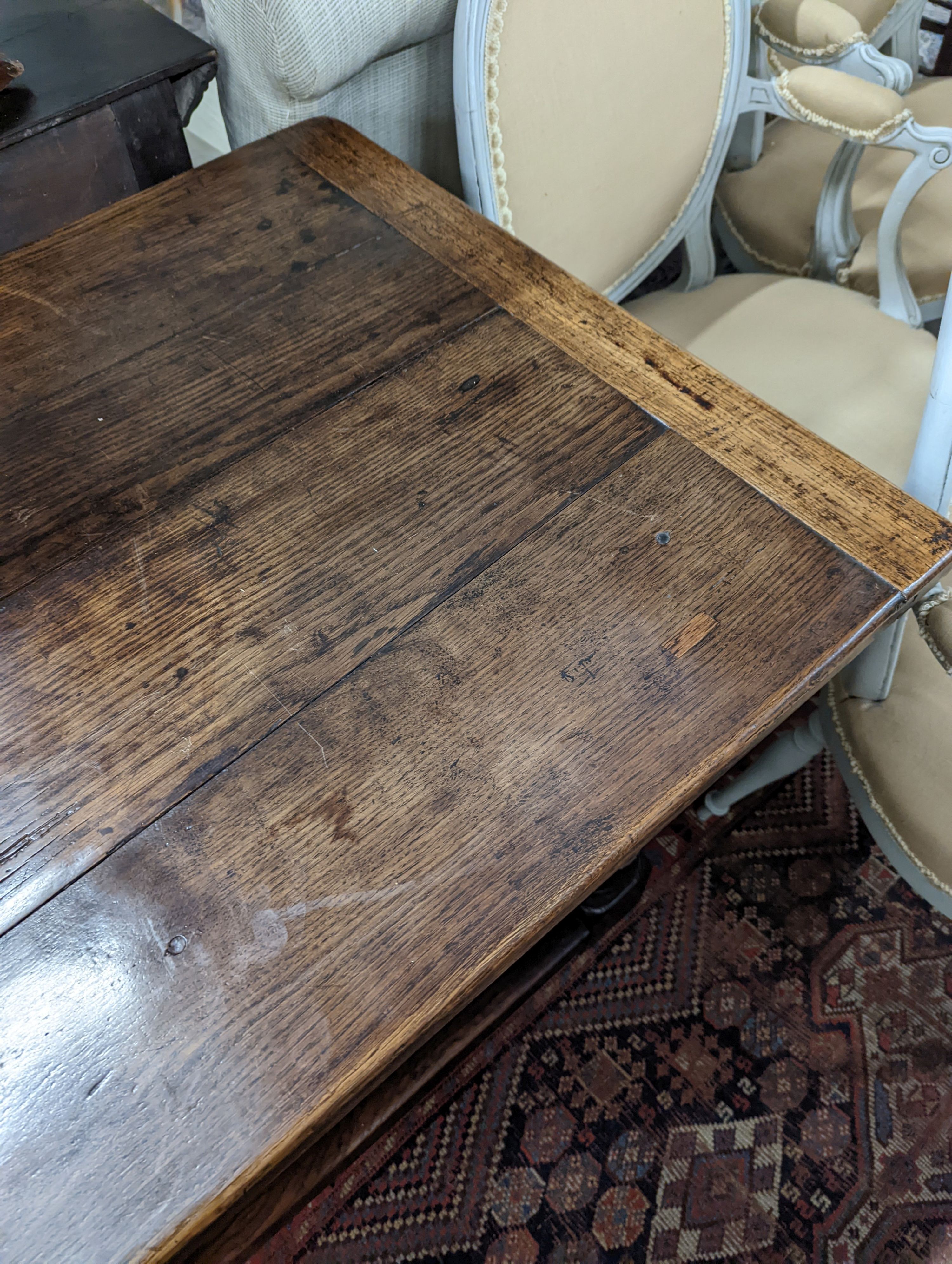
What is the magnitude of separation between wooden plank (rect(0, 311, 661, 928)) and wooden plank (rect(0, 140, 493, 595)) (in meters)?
0.02

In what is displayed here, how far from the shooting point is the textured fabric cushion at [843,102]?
3.48 ft

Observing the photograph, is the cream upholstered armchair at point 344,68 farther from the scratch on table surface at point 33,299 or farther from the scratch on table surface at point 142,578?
the scratch on table surface at point 142,578

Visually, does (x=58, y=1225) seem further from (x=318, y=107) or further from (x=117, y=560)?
(x=318, y=107)

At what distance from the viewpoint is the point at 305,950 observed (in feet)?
1.53

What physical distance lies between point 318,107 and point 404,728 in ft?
2.57

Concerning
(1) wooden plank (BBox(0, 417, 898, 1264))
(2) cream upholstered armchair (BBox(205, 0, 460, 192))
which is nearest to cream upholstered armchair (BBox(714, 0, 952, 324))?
(2) cream upholstered armchair (BBox(205, 0, 460, 192))

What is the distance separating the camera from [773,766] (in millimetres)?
1086

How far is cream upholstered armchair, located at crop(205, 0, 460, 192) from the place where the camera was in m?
0.87

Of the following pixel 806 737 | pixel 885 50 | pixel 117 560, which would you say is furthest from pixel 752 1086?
pixel 885 50

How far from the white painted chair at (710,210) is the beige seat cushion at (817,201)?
0.49ft

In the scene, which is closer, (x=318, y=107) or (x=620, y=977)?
(x=318, y=107)

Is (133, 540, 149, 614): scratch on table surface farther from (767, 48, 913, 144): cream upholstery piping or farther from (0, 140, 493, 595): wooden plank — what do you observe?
(767, 48, 913, 144): cream upholstery piping

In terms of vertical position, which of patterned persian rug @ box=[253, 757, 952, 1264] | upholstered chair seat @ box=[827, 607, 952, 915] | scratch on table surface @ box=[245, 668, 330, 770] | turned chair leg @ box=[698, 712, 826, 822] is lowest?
patterned persian rug @ box=[253, 757, 952, 1264]

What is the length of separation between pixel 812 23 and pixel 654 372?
30.6 inches
